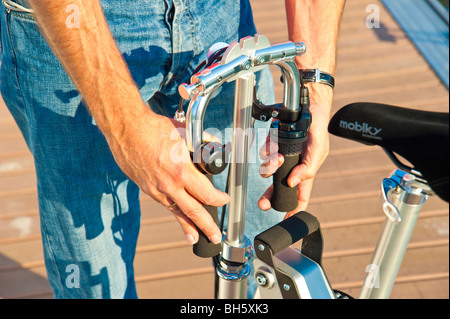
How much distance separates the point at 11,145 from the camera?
9.09ft

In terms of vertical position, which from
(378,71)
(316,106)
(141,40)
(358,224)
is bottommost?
(358,224)

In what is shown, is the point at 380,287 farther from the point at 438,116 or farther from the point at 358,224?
the point at 358,224

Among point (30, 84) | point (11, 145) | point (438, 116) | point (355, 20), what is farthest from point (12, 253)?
point (355, 20)

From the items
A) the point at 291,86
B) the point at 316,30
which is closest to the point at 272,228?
the point at 291,86

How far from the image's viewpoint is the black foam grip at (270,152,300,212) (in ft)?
3.13

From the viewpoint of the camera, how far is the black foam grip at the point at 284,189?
95 cm

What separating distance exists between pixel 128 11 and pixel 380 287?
72 cm

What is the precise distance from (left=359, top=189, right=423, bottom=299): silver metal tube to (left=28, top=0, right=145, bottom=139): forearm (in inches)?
18.0

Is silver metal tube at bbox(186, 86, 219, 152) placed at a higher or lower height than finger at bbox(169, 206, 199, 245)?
higher

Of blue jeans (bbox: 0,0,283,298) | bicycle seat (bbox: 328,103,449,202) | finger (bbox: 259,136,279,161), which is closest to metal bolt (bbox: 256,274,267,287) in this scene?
finger (bbox: 259,136,279,161)

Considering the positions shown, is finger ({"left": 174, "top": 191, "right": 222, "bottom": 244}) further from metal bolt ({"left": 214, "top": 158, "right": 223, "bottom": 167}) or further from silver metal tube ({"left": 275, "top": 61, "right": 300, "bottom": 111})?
silver metal tube ({"left": 275, "top": 61, "right": 300, "bottom": 111})

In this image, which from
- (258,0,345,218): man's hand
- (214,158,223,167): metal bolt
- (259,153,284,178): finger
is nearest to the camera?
(214,158,223,167): metal bolt

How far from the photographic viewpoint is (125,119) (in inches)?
36.2

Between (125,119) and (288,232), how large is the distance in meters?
0.34
